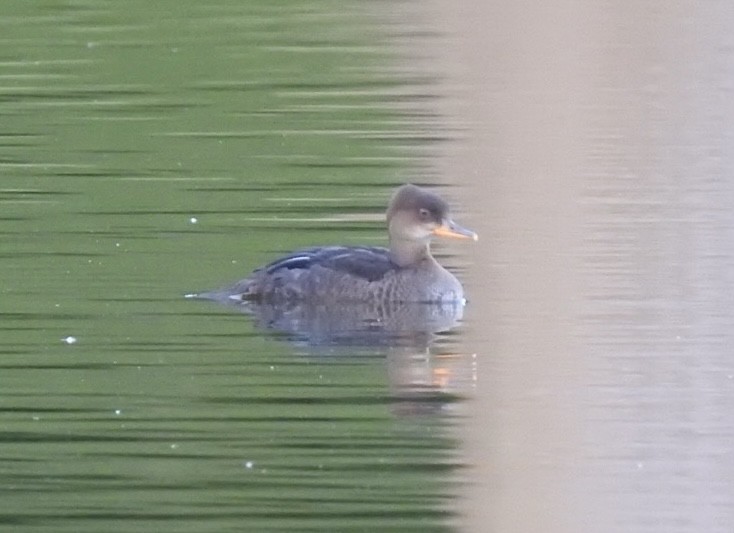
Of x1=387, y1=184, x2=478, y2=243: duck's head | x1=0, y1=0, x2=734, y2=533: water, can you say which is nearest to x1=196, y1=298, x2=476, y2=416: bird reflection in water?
x1=0, y1=0, x2=734, y2=533: water

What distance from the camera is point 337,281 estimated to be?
13750 mm

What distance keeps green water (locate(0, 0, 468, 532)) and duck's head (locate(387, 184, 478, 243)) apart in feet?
3.01

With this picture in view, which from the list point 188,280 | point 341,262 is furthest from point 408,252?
point 188,280

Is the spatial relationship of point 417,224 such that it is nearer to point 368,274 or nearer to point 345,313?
point 368,274

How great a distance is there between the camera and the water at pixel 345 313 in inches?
388

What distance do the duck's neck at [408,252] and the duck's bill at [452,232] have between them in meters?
0.13

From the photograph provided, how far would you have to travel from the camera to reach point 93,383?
37.7ft

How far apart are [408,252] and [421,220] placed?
207mm

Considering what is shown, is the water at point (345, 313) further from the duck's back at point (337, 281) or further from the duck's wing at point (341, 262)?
the duck's wing at point (341, 262)

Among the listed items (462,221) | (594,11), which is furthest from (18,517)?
(594,11)

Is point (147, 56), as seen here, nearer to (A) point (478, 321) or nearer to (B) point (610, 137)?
(B) point (610, 137)

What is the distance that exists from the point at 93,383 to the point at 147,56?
12890mm

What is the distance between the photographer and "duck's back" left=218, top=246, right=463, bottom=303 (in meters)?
13.7

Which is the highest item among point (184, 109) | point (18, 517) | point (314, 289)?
point (184, 109)
